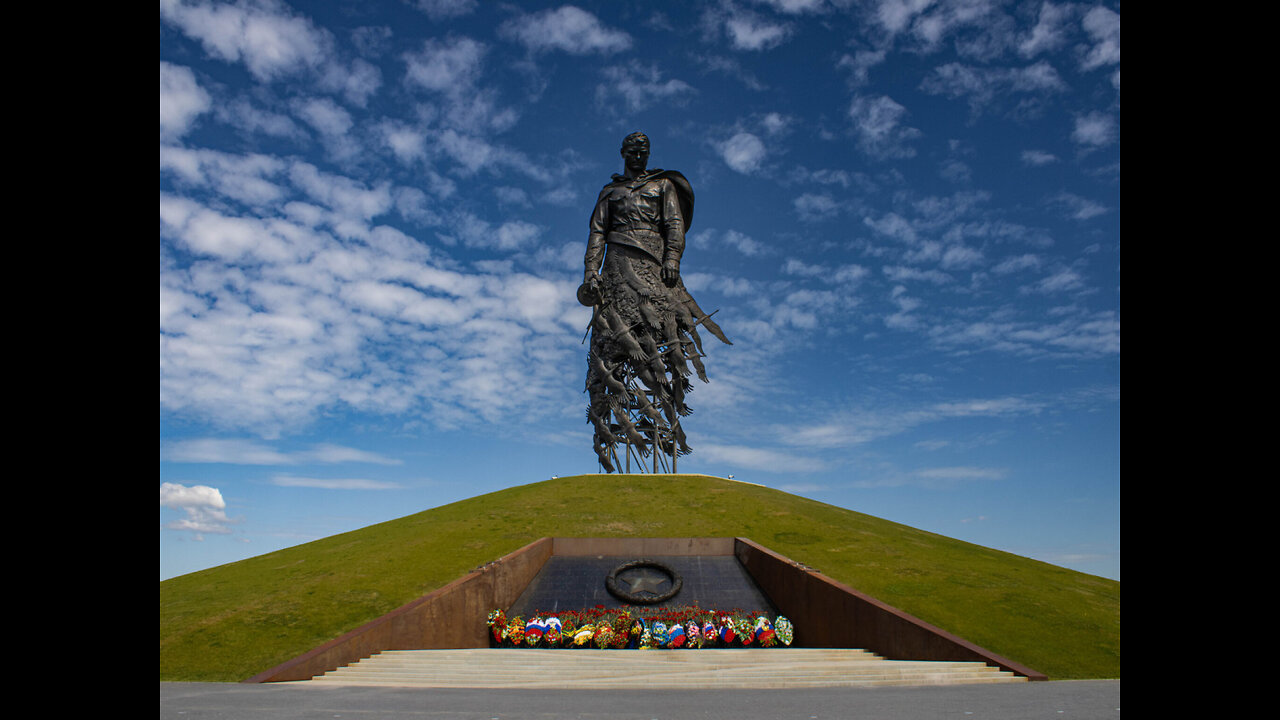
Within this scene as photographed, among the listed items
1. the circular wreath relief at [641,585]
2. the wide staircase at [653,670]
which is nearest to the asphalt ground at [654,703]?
the wide staircase at [653,670]

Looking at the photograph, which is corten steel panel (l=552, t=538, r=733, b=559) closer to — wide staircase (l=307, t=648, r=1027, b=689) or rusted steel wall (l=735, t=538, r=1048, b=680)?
rusted steel wall (l=735, t=538, r=1048, b=680)

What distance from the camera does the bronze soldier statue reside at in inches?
988

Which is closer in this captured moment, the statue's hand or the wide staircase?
the wide staircase

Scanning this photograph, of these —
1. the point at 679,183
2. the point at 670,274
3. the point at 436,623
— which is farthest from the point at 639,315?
the point at 436,623

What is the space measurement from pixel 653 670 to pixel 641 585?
178 inches

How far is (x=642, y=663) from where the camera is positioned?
437 inches

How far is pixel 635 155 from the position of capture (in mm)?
26375

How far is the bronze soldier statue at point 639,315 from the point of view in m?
25.1

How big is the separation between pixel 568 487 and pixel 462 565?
6109 millimetres

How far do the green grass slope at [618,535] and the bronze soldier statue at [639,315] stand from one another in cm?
263

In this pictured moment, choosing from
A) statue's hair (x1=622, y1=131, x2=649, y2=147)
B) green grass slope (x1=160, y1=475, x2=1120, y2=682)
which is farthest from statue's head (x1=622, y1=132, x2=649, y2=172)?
green grass slope (x1=160, y1=475, x2=1120, y2=682)

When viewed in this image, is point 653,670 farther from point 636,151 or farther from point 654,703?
point 636,151

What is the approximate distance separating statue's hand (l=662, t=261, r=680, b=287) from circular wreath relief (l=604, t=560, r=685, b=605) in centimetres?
1190
